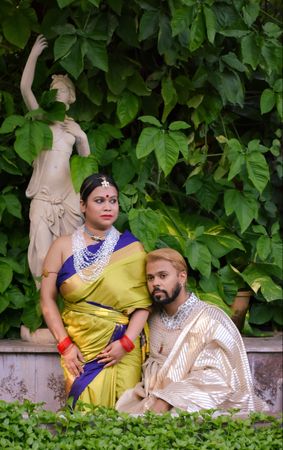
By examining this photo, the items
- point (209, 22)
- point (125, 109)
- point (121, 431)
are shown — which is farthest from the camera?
point (125, 109)

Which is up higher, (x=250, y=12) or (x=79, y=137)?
(x=250, y=12)

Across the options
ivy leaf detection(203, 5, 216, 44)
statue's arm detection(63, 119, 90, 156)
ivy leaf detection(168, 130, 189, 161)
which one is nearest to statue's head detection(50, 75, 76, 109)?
statue's arm detection(63, 119, 90, 156)

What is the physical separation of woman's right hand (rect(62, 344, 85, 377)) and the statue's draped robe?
3 centimetres

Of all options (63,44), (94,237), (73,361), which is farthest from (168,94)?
(73,361)

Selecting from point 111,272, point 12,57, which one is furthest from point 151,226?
point 12,57

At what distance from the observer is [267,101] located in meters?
6.56

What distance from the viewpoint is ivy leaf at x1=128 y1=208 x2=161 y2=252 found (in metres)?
5.85

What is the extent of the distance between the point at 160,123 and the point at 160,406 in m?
1.66

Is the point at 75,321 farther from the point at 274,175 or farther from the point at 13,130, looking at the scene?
the point at 274,175

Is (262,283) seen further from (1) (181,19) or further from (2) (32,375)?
(1) (181,19)

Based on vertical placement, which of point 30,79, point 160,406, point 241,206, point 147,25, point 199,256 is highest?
point 147,25

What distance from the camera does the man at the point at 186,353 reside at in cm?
529

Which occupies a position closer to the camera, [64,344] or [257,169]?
[64,344]

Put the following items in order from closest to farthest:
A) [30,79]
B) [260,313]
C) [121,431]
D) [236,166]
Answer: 1. [121,431]
2. [30,79]
3. [236,166]
4. [260,313]
